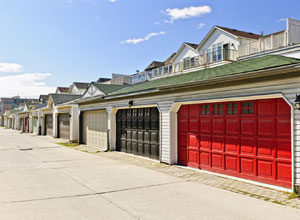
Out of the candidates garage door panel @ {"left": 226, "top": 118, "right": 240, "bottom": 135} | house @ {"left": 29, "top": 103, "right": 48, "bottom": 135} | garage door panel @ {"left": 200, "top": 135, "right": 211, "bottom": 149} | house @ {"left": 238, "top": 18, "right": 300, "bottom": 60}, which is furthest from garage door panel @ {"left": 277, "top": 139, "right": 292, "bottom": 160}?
house @ {"left": 29, "top": 103, "right": 48, "bottom": 135}

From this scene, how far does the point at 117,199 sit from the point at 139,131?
786 cm

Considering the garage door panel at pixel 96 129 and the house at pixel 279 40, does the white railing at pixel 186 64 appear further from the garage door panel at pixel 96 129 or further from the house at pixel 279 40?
the garage door panel at pixel 96 129

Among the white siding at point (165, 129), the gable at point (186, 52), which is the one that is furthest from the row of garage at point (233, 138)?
the gable at point (186, 52)

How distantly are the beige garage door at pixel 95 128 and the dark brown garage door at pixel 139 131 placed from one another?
1824mm

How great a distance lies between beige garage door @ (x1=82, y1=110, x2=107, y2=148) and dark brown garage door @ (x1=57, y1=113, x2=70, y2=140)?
5.41m

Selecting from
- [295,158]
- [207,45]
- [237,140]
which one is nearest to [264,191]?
[295,158]

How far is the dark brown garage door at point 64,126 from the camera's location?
1072 inches

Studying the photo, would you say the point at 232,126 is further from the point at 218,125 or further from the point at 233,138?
the point at 218,125

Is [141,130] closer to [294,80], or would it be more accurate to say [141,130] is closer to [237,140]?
[237,140]

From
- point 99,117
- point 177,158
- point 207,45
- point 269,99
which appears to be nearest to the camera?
point 269,99

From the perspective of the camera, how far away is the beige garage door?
1858 centimetres

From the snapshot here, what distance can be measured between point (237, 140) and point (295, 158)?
Result: 222 centimetres

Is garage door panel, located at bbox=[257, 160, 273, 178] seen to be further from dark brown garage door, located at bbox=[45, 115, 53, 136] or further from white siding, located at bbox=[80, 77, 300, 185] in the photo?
dark brown garage door, located at bbox=[45, 115, 53, 136]

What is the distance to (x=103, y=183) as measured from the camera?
28.7 feet
